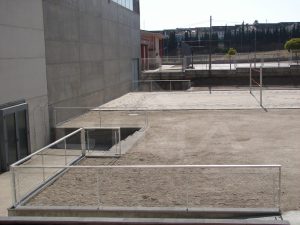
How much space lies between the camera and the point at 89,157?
49.8 feet

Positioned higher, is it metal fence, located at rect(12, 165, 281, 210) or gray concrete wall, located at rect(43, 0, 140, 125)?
gray concrete wall, located at rect(43, 0, 140, 125)

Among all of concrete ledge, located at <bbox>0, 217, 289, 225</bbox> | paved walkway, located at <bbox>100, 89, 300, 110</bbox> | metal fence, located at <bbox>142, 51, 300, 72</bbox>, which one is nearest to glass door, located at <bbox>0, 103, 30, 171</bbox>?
concrete ledge, located at <bbox>0, 217, 289, 225</bbox>

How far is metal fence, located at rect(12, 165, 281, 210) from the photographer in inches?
372

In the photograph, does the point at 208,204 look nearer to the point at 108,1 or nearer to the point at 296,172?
the point at 296,172

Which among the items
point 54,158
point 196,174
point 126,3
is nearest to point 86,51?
point 54,158

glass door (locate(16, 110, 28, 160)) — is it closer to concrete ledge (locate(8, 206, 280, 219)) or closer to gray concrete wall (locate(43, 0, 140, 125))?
gray concrete wall (locate(43, 0, 140, 125))

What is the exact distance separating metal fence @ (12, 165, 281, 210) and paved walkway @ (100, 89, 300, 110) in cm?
1483

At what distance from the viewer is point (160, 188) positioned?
1028cm

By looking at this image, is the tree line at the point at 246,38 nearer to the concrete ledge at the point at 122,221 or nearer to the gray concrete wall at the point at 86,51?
the gray concrete wall at the point at 86,51

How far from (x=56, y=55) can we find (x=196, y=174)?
36.9 ft

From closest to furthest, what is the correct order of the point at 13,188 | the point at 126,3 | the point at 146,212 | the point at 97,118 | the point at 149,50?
1. the point at 146,212
2. the point at 13,188
3. the point at 97,118
4. the point at 126,3
5. the point at 149,50

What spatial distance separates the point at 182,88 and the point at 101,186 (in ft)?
109

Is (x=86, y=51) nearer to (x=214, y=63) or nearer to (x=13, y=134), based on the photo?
(x=13, y=134)

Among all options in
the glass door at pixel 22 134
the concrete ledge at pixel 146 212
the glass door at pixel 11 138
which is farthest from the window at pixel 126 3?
the concrete ledge at pixel 146 212
